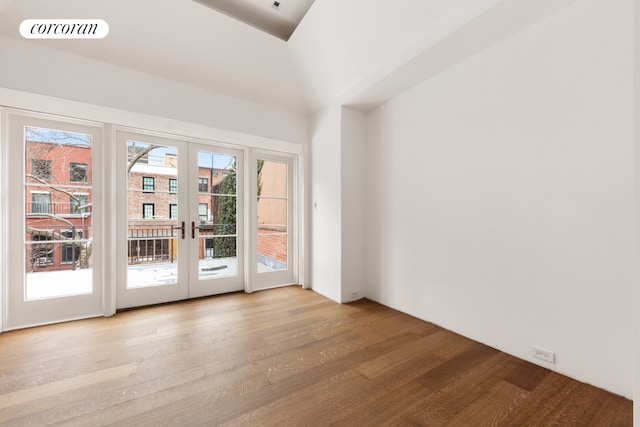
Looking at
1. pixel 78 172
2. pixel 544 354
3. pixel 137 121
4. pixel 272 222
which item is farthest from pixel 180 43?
pixel 544 354

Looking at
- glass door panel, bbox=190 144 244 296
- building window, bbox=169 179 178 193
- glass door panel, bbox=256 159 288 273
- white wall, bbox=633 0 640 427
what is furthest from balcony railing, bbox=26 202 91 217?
white wall, bbox=633 0 640 427

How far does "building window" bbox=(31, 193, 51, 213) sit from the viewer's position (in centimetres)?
284

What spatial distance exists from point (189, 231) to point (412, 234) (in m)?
2.96

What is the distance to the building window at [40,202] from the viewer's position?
284 cm

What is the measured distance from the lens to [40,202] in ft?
9.43

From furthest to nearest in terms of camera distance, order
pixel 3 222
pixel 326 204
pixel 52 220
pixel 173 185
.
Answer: pixel 326 204 < pixel 173 185 < pixel 52 220 < pixel 3 222

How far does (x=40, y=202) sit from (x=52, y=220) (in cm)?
22

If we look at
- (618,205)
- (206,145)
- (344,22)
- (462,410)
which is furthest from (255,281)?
(618,205)

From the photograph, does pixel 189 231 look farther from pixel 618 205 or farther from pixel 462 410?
pixel 618 205

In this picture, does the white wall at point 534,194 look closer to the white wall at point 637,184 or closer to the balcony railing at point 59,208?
the white wall at point 637,184

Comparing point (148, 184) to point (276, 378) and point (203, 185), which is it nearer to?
point (203, 185)

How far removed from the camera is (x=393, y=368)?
210 cm

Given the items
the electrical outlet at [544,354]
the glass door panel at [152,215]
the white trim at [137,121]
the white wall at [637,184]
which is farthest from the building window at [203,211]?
the white wall at [637,184]

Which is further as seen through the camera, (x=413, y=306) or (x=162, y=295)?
(x=162, y=295)
